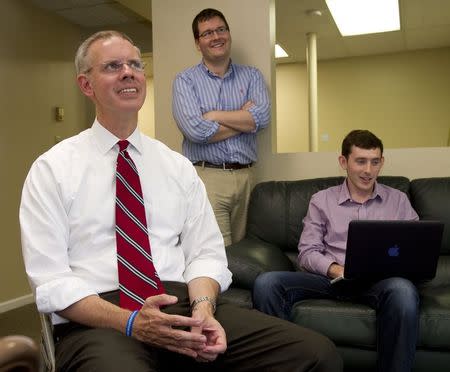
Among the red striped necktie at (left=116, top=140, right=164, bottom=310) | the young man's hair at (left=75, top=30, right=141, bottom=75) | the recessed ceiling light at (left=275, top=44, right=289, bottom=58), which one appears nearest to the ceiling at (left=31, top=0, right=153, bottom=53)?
the recessed ceiling light at (left=275, top=44, right=289, bottom=58)

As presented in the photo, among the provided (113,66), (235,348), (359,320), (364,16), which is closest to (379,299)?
(359,320)

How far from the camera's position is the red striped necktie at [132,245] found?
1.31 metres

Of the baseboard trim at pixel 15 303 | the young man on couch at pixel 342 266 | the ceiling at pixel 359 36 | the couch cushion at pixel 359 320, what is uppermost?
the ceiling at pixel 359 36

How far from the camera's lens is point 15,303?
4.25 metres

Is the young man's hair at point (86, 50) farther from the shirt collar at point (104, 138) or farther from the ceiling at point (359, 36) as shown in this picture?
the ceiling at point (359, 36)

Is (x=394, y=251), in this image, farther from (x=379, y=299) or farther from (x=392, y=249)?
(x=379, y=299)

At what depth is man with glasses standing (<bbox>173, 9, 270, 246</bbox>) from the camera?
2766mm

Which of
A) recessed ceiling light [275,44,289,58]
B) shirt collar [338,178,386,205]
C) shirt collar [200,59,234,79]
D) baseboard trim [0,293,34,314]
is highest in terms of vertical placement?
recessed ceiling light [275,44,289,58]

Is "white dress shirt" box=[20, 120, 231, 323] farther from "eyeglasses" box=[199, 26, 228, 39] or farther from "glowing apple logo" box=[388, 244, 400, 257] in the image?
"eyeglasses" box=[199, 26, 228, 39]

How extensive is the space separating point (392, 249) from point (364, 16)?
462 cm

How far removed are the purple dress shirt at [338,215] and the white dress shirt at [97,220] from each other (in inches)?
38.5

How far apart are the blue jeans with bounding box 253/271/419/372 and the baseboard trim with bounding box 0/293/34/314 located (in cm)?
285

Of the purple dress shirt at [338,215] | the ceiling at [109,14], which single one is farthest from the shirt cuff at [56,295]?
the ceiling at [109,14]

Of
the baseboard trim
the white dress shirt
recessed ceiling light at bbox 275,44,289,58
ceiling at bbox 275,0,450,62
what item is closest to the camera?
the white dress shirt
